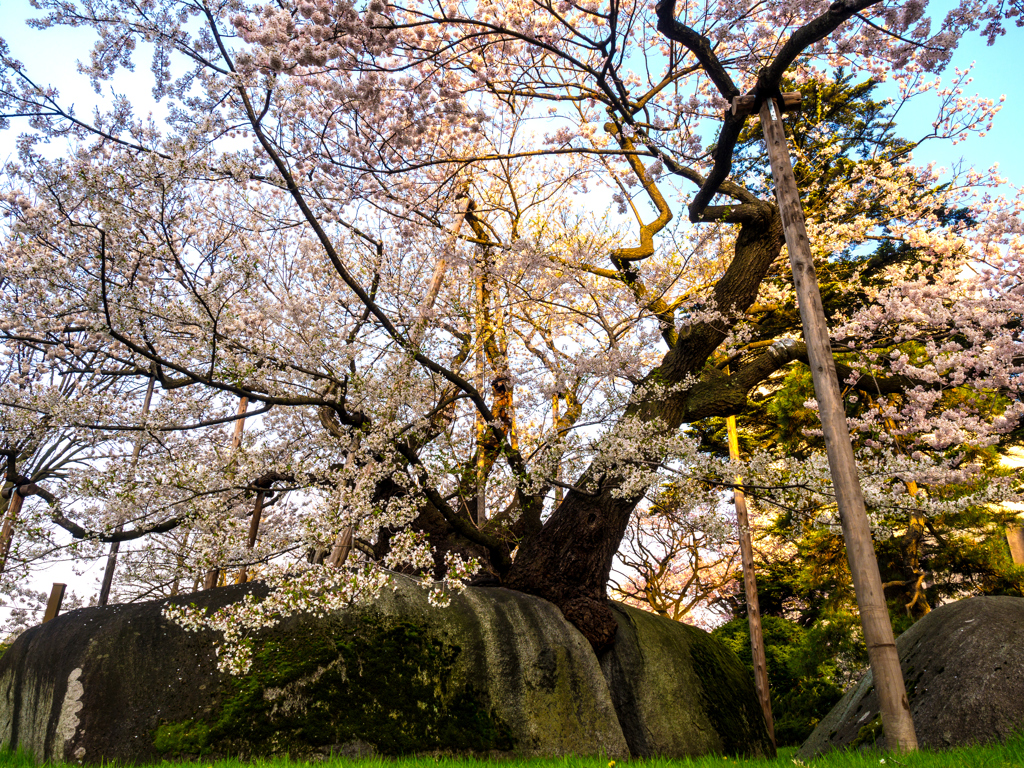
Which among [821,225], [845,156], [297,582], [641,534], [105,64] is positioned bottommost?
[297,582]

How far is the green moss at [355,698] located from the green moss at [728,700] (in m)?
3.01

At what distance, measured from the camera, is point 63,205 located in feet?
17.9

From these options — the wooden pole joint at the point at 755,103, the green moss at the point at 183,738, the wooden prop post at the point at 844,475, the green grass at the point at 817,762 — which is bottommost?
the green grass at the point at 817,762

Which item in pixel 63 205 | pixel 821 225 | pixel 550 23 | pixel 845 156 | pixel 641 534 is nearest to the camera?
pixel 63 205

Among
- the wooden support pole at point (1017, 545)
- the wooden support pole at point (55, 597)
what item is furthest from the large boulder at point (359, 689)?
the wooden support pole at point (1017, 545)

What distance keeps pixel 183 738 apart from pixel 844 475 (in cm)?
580

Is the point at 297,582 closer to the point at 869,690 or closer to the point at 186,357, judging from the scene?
the point at 186,357

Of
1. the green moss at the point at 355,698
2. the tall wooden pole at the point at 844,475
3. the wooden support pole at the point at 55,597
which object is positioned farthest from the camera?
the wooden support pole at the point at 55,597

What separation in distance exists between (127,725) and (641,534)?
1367 cm

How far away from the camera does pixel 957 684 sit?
5.75 meters

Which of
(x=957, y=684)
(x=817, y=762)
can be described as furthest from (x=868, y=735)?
(x=817, y=762)

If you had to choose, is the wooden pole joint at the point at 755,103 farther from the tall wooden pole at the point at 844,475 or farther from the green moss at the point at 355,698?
the green moss at the point at 355,698

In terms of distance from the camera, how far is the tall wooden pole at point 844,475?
381 centimetres

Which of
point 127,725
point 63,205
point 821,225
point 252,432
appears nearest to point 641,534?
point 821,225
